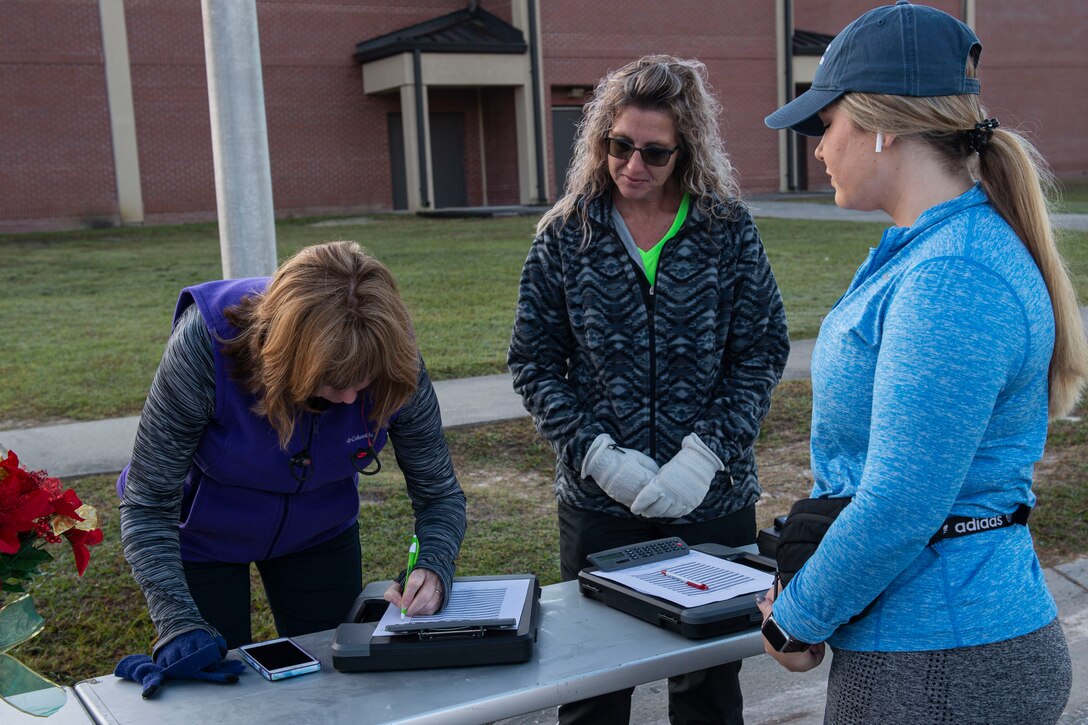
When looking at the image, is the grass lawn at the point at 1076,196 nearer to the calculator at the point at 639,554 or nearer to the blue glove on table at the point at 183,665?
the calculator at the point at 639,554

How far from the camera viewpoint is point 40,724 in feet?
6.66

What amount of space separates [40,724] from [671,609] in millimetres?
1247

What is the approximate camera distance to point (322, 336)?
7.16 feet

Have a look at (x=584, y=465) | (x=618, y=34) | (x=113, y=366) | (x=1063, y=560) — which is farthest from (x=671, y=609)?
(x=618, y=34)

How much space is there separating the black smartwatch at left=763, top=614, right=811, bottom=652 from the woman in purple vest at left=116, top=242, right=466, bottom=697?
800 mm

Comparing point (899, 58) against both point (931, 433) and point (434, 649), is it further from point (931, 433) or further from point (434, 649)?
point (434, 649)

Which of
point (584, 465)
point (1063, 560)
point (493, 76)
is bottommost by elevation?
point (1063, 560)

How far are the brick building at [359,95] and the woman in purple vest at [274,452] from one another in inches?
970

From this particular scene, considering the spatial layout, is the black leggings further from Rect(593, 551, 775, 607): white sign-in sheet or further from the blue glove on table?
Rect(593, 551, 775, 607): white sign-in sheet

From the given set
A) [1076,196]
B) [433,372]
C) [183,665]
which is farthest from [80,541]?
A: [1076,196]

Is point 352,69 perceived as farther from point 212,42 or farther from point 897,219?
point 897,219

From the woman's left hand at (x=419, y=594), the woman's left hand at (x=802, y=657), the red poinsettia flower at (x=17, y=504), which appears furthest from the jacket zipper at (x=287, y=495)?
the woman's left hand at (x=802, y=657)

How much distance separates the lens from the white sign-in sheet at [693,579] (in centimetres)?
239

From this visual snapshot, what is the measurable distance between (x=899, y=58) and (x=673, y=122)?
131 cm
